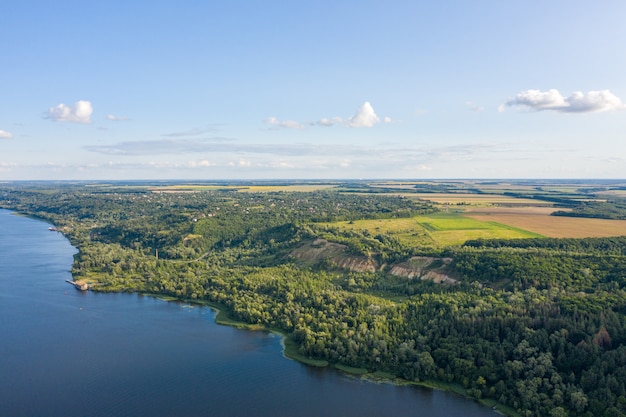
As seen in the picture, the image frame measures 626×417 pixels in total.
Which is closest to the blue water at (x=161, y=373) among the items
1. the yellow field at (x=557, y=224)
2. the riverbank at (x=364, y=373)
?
the riverbank at (x=364, y=373)

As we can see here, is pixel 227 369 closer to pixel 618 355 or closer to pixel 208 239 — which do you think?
pixel 618 355

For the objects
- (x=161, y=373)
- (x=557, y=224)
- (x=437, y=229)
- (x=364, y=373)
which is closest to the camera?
(x=161, y=373)

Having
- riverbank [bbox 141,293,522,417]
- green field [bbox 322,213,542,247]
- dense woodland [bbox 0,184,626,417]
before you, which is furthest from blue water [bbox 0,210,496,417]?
green field [bbox 322,213,542,247]

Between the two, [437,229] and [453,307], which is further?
[437,229]

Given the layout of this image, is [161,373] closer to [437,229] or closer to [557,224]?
[437,229]

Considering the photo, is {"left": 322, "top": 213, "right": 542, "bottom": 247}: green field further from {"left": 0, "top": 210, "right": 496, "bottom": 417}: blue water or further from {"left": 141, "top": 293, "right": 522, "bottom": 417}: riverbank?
{"left": 0, "top": 210, "right": 496, "bottom": 417}: blue water

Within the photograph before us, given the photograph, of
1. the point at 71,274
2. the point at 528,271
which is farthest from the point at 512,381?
the point at 71,274

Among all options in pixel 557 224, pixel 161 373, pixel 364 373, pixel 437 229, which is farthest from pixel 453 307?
pixel 557 224
